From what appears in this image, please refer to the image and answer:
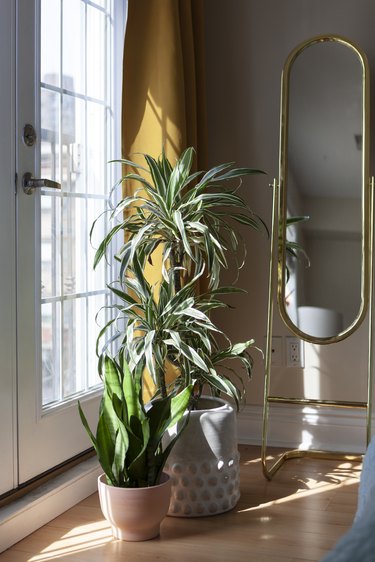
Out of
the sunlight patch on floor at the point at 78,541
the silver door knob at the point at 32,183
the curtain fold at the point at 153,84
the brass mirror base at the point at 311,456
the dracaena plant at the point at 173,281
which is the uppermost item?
the curtain fold at the point at 153,84

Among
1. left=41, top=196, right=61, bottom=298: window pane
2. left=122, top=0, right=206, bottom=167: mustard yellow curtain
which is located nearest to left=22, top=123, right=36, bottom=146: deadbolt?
left=41, top=196, right=61, bottom=298: window pane

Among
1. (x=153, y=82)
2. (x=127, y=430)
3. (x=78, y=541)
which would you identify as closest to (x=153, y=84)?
(x=153, y=82)

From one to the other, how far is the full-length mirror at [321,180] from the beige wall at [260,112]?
209 mm

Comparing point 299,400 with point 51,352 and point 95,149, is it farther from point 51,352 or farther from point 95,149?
point 95,149

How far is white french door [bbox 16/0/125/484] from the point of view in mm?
2453

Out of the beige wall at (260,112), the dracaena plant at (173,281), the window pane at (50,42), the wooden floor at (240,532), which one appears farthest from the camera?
the beige wall at (260,112)

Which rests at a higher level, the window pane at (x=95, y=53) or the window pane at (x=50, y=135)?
the window pane at (x=95, y=53)

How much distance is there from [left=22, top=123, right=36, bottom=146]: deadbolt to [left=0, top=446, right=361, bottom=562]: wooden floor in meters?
1.18

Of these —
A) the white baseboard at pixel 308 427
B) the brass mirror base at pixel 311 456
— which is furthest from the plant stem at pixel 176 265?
the white baseboard at pixel 308 427

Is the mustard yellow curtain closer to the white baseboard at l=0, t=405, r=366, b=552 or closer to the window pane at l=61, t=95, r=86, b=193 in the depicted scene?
the window pane at l=61, t=95, r=86, b=193

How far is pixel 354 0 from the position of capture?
3.23 meters

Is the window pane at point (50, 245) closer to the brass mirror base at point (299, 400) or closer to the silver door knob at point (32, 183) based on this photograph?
the silver door knob at point (32, 183)

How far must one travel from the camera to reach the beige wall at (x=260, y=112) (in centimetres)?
329

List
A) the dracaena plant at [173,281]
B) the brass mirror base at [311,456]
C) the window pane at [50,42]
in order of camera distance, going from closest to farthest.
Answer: the dracaena plant at [173,281] < the window pane at [50,42] < the brass mirror base at [311,456]
